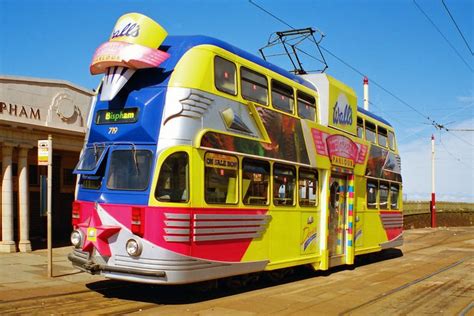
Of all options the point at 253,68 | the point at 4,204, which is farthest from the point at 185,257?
the point at 4,204

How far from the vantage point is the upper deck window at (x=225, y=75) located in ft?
30.0

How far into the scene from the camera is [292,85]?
450 inches

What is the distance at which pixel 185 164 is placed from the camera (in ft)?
27.3

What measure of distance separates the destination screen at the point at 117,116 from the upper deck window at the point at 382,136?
34.5 feet

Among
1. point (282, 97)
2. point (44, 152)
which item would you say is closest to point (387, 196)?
point (282, 97)

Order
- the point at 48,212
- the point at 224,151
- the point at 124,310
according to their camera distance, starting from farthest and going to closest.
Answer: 1. the point at 48,212
2. the point at 224,151
3. the point at 124,310

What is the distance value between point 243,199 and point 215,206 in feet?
2.75

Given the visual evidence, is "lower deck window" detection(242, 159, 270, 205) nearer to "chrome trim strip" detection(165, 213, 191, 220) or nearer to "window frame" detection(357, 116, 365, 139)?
"chrome trim strip" detection(165, 213, 191, 220)

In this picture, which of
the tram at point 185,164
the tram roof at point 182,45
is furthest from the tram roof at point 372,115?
the tram roof at point 182,45

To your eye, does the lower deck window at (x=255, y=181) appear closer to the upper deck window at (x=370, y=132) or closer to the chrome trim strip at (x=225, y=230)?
the chrome trim strip at (x=225, y=230)

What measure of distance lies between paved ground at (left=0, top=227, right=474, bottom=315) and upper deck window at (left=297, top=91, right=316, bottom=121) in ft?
12.3

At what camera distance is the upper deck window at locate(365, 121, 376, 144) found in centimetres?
1607

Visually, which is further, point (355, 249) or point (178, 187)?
point (355, 249)

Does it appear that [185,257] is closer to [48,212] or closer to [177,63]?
[177,63]
